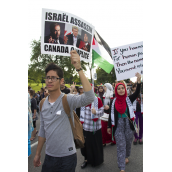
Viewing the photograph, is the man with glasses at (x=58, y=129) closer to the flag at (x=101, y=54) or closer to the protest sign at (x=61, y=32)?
the protest sign at (x=61, y=32)

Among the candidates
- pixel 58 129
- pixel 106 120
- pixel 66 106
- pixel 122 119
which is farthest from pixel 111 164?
pixel 66 106

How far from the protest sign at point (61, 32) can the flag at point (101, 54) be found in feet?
3.45

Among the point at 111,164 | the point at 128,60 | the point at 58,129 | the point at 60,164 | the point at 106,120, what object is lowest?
the point at 111,164

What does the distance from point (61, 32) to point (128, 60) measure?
1.92 meters

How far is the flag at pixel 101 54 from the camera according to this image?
3.75 m

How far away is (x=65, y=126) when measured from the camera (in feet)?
6.32

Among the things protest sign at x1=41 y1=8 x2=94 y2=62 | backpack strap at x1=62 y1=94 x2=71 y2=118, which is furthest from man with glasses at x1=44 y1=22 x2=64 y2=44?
backpack strap at x1=62 y1=94 x2=71 y2=118

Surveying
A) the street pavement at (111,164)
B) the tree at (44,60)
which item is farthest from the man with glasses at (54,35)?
the tree at (44,60)

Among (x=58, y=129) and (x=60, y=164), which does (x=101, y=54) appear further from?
(x=60, y=164)

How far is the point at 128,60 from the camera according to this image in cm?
377

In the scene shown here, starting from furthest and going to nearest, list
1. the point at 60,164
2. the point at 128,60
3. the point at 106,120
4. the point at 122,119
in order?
the point at 106,120
the point at 128,60
the point at 122,119
the point at 60,164
